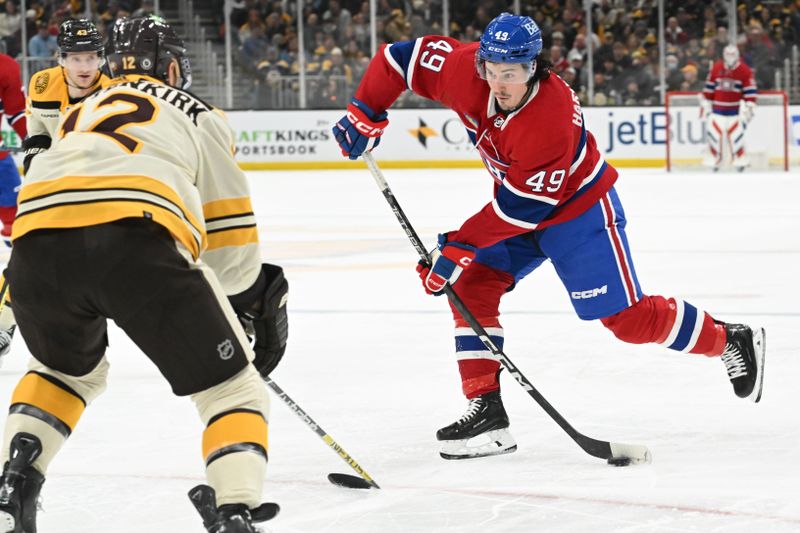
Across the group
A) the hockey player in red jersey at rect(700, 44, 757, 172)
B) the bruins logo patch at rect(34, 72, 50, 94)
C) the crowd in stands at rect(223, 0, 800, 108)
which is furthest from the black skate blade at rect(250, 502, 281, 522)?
the crowd in stands at rect(223, 0, 800, 108)

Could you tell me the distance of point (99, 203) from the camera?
6.63 ft

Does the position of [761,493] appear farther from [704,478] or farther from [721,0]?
[721,0]

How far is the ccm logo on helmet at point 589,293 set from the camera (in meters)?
3.08

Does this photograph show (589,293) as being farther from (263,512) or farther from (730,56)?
(730,56)

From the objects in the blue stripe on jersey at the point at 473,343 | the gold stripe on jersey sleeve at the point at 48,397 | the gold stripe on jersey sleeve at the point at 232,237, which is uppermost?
the gold stripe on jersey sleeve at the point at 232,237

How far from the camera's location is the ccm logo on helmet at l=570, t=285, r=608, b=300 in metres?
3.08

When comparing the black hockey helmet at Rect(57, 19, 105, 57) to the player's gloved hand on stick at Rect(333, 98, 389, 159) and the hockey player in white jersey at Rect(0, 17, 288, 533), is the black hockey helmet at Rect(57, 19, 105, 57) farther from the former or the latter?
the hockey player in white jersey at Rect(0, 17, 288, 533)

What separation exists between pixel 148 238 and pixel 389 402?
165 centimetres

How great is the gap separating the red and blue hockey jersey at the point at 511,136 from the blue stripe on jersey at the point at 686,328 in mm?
376

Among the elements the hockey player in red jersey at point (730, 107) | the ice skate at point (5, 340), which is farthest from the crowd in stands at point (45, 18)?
the ice skate at point (5, 340)

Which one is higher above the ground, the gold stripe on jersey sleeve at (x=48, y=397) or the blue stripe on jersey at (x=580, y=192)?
the blue stripe on jersey at (x=580, y=192)

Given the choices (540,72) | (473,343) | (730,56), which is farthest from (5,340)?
(730,56)

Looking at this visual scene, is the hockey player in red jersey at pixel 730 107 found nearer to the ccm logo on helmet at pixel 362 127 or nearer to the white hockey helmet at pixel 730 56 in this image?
the white hockey helmet at pixel 730 56

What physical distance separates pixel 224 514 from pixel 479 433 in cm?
124
